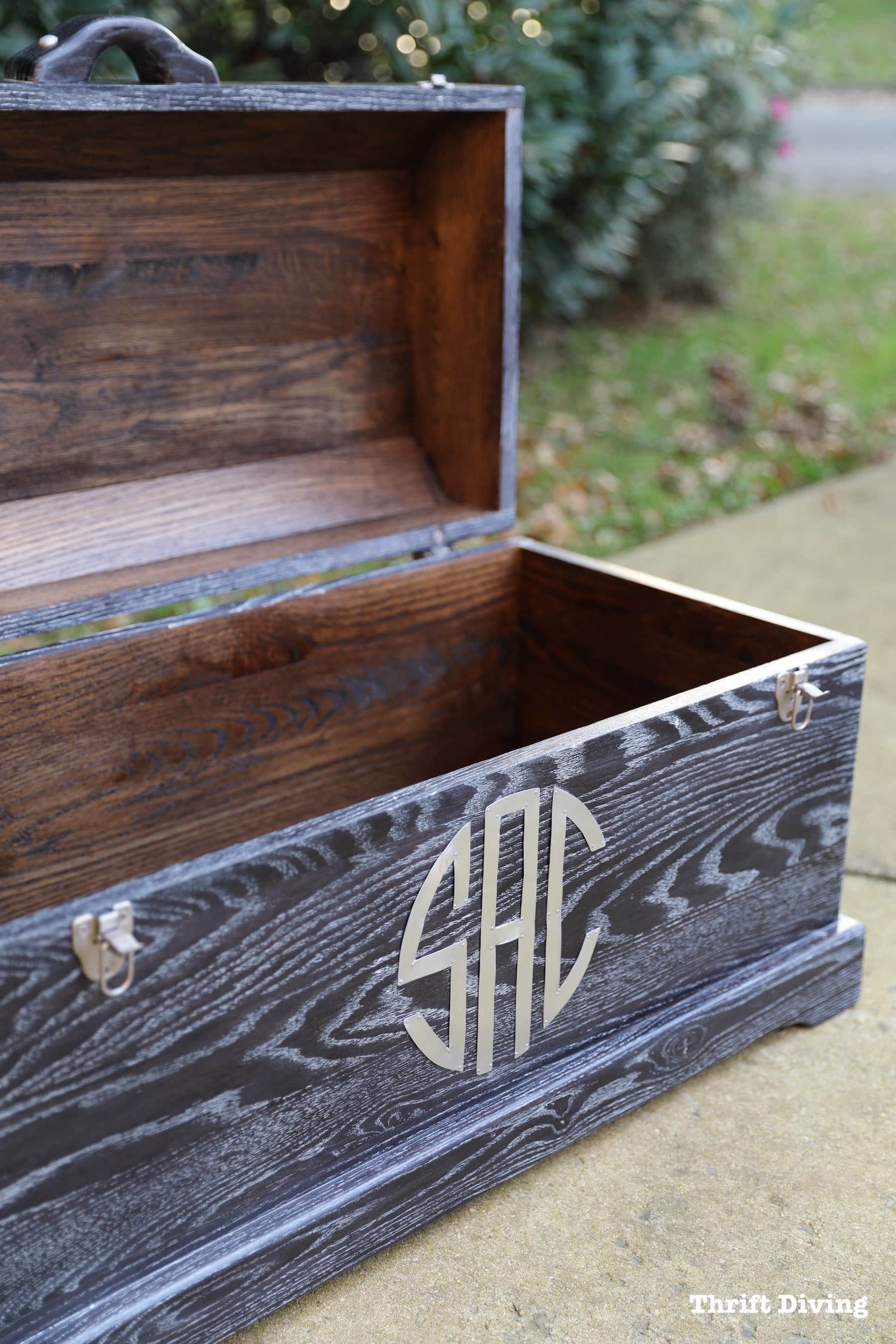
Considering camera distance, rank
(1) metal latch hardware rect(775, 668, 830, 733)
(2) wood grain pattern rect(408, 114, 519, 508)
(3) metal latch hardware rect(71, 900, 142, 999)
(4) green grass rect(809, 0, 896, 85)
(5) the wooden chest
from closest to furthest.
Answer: (3) metal latch hardware rect(71, 900, 142, 999), (5) the wooden chest, (1) metal latch hardware rect(775, 668, 830, 733), (2) wood grain pattern rect(408, 114, 519, 508), (4) green grass rect(809, 0, 896, 85)

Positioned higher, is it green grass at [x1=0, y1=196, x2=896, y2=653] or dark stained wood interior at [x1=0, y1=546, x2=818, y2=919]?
dark stained wood interior at [x1=0, y1=546, x2=818, y2=919]

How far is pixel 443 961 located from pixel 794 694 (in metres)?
0.54

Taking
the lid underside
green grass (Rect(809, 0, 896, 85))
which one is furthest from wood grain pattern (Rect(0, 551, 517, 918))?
green grass (Rect(809, 0, 896, 85))

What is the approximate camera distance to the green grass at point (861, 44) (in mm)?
12297

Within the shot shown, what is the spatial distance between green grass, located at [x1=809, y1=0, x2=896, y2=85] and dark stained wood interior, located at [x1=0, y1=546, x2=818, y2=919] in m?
11.5

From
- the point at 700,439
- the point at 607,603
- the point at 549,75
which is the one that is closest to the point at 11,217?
the point at 607,603

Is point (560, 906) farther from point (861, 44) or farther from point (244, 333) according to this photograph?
point (861, 44)

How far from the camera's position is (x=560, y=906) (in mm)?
1329

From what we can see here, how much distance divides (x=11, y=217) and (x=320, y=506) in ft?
1.86

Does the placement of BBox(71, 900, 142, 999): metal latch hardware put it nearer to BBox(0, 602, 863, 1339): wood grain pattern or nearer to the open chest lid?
BBox(0, 602, 863, 1339): wood grain pattern

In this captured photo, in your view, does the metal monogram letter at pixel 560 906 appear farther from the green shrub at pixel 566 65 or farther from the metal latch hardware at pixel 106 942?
the green shrub at pixel 566 65

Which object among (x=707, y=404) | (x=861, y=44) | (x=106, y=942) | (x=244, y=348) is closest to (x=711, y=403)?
(x=707, y=404)

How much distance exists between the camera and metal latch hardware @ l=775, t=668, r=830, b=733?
1.45 metres

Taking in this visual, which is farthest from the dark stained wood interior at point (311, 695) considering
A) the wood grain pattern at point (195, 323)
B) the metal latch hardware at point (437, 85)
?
the metal latch hardware at point (437, 85)
